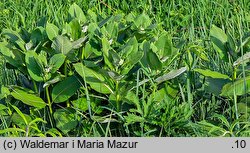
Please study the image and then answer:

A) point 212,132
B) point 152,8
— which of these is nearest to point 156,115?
point 212,132

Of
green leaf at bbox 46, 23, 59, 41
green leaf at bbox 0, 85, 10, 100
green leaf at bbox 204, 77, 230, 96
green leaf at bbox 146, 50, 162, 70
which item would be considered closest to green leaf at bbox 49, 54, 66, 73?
green leaf at bbox 46, 23, 59, 41

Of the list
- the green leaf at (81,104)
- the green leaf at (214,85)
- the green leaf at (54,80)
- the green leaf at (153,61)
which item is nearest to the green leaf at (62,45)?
the green leaf at (54,80)

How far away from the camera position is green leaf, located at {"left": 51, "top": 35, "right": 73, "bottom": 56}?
2818mm

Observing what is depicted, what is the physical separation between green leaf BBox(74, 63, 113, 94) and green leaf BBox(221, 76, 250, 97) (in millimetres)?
510

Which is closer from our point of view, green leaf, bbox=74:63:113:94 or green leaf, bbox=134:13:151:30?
green leaf, bbox=74:63:113:94

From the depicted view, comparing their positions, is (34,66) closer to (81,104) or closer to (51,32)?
(51,32)

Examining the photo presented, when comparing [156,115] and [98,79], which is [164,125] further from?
[98,79]

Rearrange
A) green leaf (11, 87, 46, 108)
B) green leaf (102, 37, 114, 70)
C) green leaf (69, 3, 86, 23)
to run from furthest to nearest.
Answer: green leaf (69, 3, 86, 23) < green leaf (11, 87, 46, 108) < green leaf (102, 37, 114, 70)

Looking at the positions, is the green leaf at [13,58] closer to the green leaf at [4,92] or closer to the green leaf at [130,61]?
the green leaf at [4,92]

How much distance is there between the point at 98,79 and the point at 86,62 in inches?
3.7

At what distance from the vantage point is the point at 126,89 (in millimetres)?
2855

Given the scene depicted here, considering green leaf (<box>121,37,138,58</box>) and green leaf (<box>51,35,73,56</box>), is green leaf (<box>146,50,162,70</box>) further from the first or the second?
green leaf (<box>51,35,73,56</box>)

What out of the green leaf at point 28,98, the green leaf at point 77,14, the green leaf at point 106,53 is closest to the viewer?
the green leaf at point 106,53

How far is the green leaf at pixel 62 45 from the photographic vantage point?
282cm
